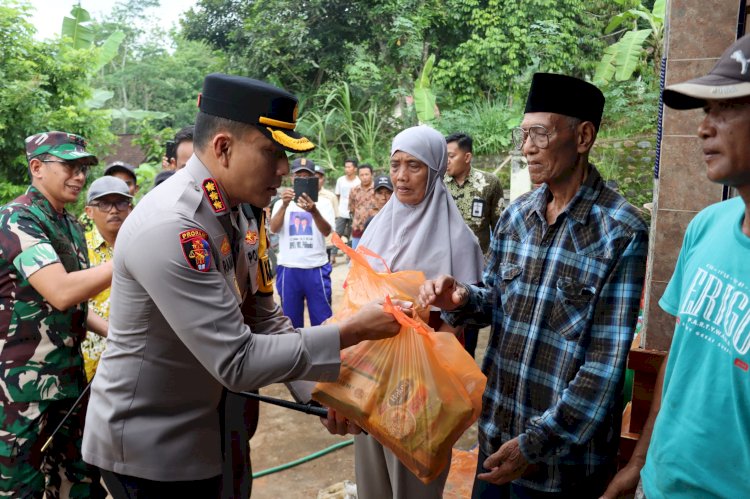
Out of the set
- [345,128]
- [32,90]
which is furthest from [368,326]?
[345,128]

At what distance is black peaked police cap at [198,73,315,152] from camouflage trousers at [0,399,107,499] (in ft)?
6.05

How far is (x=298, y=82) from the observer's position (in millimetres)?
16812

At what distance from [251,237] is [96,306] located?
69.4 inches

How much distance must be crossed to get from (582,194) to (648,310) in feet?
3.05

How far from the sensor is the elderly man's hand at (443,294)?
7.32 feet

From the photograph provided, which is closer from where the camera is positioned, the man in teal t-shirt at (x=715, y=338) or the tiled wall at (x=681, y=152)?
the man in teal t-shirt at (x=715, y=338)

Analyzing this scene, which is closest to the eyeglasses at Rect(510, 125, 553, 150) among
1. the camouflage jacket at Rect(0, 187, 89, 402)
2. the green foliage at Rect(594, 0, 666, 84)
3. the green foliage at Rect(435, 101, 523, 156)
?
the camouflage jacket at Rect(0, 187, 89, 402)

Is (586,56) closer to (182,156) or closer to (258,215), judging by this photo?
(182,156)

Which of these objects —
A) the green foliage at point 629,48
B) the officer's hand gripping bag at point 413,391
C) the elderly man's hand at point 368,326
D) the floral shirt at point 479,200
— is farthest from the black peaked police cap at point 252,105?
the green foliage at point 629,48

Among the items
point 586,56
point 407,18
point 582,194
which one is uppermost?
point 407,18

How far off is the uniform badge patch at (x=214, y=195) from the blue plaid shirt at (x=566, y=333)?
40.1 inches

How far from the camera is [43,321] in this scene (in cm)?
280

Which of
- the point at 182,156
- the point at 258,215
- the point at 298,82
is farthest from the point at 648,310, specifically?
the point at 298,82

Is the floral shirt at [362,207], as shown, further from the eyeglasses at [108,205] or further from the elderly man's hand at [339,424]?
the elderly man's hand at [339,424]
